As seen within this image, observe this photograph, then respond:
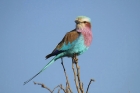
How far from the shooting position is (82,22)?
3.75m

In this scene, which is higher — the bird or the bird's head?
→ the bird's head

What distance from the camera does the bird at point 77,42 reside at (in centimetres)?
382

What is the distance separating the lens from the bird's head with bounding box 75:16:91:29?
12.3ft

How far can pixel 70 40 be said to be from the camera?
4.09 metres

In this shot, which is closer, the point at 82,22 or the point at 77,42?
the point at 82,22

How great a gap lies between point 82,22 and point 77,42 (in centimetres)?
41

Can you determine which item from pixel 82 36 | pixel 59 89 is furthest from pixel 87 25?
pixel 59 89

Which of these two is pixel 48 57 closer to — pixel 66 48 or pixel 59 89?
pixel 66 48

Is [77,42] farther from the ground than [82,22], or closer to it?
closer to it

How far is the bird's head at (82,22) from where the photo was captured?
3.74 metres

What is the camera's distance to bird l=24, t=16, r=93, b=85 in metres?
3.82

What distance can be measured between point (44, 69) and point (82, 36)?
931 millimetres

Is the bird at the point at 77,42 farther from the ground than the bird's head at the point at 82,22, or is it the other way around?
the bird's head at the point at 82,22

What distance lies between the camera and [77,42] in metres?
3.97
